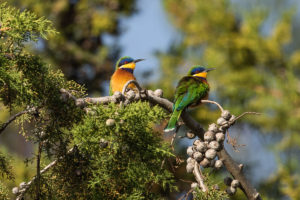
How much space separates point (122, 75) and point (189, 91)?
96 centimetres

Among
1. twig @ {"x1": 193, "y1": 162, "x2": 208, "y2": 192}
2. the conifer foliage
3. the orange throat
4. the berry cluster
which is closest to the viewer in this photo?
the conifer foliage

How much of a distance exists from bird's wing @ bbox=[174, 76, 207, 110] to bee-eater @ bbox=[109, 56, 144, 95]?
27.9 inches

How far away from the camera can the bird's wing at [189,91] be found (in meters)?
2.52

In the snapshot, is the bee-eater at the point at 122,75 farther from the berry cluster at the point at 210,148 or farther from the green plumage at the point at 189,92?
the berry cluster at the point at 210,148

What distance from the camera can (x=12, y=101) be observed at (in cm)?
173

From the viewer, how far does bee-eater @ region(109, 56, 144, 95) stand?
3.40 metres

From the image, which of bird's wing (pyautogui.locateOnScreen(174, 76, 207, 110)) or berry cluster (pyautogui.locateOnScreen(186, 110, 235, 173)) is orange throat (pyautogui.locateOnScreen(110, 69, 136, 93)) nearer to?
bird's wing (pyautogui.locateOnScreen(174, 76, 207, 110))

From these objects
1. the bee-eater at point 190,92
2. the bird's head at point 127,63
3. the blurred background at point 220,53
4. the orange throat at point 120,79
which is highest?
the blurred background at point 220,53

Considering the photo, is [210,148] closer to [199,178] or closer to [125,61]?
[199,178]

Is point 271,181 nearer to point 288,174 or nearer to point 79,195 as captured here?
point 288,174

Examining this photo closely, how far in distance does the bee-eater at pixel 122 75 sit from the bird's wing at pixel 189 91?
0.71m

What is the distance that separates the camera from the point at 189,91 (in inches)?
105

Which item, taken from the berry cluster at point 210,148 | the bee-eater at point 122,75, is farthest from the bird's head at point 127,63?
the berry cluster at point 210,148

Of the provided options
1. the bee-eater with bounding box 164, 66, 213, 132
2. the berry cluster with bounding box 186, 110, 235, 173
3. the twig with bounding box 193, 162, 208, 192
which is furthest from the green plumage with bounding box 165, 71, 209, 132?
the twig with bounding box 193, 162, 208, 192
